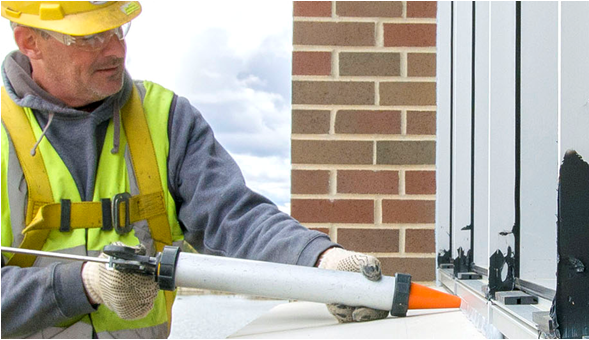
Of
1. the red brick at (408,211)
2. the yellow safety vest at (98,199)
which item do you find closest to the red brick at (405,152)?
the red brick at (408,211)

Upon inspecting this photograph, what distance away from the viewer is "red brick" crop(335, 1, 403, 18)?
2926mm

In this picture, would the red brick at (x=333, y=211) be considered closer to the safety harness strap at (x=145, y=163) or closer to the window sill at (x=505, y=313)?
the safety harness strap at (x=145, y=163)

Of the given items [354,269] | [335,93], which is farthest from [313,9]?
[354,269]

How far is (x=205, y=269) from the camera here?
145 centimetres

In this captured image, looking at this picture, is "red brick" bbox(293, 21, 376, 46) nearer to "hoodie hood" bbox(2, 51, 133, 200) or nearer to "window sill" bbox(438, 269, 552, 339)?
"hoodie hood" bbox(2, 51, 133, 200)

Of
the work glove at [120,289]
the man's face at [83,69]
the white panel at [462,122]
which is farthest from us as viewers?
the white panel at [462,122]

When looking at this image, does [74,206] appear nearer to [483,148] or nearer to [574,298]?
[483,148]

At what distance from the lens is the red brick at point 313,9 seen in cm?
293

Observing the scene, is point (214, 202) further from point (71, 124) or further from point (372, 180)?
point (372, 180)

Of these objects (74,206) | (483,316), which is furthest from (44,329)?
(483,316)

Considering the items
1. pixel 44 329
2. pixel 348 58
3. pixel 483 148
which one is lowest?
pixel 44 329

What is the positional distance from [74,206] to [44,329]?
1.46 ft

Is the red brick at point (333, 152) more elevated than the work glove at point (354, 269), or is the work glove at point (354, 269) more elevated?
the red brick at point (333, 152)

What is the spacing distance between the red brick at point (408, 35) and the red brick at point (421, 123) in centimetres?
35
